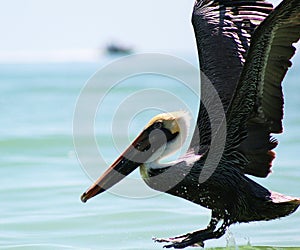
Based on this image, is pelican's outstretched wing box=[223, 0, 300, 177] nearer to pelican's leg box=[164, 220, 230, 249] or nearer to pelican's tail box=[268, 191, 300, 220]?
pelican's tail box=[268, 191, 300, 220]

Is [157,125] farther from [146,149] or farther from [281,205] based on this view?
[281,205]

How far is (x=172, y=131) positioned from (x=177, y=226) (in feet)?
7.41

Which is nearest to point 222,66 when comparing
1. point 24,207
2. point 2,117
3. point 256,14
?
point 256,14

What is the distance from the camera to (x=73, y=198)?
35.6 feet

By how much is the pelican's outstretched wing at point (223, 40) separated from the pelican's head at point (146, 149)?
1.28 ft

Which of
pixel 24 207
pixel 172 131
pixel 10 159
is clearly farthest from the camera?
pixel 10 159

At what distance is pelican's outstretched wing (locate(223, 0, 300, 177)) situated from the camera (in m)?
6.68

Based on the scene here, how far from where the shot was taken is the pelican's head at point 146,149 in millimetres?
7398

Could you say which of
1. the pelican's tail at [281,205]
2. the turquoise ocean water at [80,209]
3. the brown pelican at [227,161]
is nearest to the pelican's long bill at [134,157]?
the brown pelican at [227,161]

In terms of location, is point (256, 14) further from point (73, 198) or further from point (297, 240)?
point (73, 198)

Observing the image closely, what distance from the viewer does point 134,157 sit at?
7387 millimetres

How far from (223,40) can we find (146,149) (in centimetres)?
135

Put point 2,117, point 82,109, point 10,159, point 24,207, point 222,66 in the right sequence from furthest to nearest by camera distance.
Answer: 1. point 2,117
2. point 10,159
3. point 24,207
4. point 82,109
5. point 222,66

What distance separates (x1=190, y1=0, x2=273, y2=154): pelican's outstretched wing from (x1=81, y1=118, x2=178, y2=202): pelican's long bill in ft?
1.65
